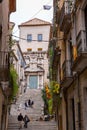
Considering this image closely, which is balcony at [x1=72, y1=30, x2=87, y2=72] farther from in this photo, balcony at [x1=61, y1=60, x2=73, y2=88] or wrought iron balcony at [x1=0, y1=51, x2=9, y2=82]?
wrought iron balcony at [x1=0, y1=51, x2=9, y2=82]

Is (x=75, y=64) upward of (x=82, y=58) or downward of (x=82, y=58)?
downward

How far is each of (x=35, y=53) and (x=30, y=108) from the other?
81.5 feet

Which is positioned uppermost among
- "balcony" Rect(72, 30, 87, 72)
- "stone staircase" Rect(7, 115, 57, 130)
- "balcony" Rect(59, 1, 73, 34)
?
"balcony" Rect(59, 1, 73, 34)

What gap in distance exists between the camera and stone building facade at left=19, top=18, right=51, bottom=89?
5609 cm

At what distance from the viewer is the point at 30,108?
34.9 meters

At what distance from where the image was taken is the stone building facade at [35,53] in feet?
184

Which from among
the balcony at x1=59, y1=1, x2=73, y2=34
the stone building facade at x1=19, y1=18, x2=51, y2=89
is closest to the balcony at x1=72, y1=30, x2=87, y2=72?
the balcony at x1=59, y1=1, x2=73, y2=34

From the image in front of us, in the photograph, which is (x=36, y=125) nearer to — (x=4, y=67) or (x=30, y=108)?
(x=30, y=108)

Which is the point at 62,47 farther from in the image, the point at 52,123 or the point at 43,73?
the point at 43,73

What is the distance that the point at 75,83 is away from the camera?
14.4 meters

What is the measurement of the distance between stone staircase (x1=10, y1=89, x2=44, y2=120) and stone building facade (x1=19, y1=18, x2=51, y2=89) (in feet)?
35.5

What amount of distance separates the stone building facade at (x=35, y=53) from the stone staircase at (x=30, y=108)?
10833mm

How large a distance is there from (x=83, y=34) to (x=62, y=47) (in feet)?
22.4

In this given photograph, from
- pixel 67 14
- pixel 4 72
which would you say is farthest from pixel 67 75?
pixel 4 72
